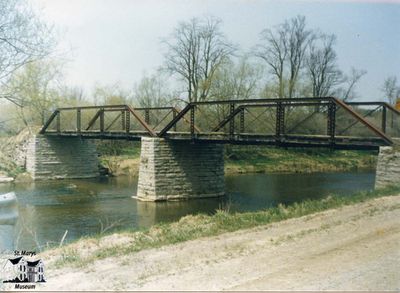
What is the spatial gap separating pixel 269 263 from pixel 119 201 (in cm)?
1575

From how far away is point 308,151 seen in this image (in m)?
40.2

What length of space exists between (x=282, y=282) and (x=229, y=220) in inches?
182

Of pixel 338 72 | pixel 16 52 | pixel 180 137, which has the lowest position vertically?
pixel 180 137

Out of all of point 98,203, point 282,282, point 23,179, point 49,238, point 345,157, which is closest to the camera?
point 282,282

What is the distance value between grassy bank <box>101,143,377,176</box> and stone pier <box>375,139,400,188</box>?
2124 centimetres

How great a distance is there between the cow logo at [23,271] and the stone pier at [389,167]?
1022 centimetres

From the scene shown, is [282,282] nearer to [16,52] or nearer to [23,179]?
[16,52]

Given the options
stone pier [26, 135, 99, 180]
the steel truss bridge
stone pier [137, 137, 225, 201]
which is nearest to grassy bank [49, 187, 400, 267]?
the steel truss bridge

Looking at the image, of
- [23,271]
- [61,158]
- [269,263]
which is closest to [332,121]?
[269,263]

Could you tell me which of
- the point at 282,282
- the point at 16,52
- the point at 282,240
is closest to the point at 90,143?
the point at 16,52

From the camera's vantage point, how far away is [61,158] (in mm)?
32031

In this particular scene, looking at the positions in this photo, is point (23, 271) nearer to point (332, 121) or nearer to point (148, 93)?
point (332, 121)

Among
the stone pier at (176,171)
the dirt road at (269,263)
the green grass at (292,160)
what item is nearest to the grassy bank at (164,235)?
the dirt road at (269,263)

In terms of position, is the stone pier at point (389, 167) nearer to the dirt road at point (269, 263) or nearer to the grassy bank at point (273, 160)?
the dirt road at point (269, 263)
